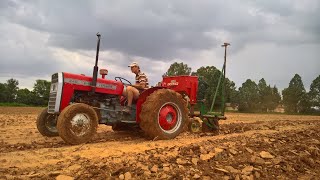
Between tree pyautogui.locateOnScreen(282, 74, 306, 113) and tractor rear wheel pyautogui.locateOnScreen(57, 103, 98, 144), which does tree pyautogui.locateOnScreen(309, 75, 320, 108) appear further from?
tractor rear wheel pyautogui.locateOnScreen(57, 103, 98, 144)

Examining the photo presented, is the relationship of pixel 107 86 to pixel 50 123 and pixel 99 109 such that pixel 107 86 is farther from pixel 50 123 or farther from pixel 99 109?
pixel 50 123

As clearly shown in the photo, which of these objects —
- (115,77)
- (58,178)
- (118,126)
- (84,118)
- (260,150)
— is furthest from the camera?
(118,126)

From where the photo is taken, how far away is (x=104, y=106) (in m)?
7.86

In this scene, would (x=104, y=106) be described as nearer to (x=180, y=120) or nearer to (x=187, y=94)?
(x=180, y=120)

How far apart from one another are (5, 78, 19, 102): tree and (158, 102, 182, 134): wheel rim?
5743cm

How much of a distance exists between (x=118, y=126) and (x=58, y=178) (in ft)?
16.0

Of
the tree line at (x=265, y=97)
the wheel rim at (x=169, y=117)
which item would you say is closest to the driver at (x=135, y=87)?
the wheel rim at (x=169, y=117)

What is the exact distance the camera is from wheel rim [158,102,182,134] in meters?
8.20

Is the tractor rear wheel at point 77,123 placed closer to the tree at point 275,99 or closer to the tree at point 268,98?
the tree at point 268,98

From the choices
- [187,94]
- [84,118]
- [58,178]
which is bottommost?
[58,178]

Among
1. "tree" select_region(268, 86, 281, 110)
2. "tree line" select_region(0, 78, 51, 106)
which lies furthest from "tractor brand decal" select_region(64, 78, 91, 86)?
"tree" select_region(268, 86, 281, 110)

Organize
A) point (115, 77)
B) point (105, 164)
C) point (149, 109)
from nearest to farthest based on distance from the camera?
point (105, 164) → point (149, 109) → point (115, 77)

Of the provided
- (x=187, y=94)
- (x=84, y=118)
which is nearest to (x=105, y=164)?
(x=84, y=118)

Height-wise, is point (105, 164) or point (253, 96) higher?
point (253, 96)
